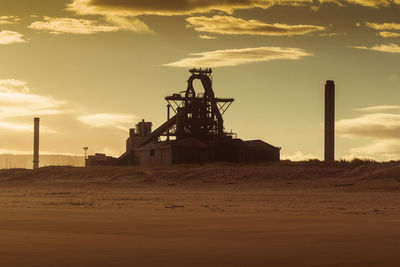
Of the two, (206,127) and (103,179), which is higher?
(206,127)

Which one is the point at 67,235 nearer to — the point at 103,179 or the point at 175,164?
the point at 103,179

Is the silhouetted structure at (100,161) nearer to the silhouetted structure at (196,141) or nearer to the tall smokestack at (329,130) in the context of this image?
the silhouetted structure at (196,141)

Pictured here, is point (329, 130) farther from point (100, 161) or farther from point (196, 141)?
point (100, 161)

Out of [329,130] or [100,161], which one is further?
[100,161]

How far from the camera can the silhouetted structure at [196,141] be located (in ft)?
210

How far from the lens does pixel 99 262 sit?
792 centimetres

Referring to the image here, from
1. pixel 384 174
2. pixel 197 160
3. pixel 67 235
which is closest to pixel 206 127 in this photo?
pixel 197 160

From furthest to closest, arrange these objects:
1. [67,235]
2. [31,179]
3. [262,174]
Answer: [31,179] → [262,174] → [67,235]

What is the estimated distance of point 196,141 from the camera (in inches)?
2547

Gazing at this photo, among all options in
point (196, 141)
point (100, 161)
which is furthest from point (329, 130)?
point (100, 161)

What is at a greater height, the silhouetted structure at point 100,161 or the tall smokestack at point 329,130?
the tall smokestack at point 329,130

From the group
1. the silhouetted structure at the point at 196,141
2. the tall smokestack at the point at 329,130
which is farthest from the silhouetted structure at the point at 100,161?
the tall smokestack at the point at 329,130

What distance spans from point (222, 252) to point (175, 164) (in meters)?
53.4

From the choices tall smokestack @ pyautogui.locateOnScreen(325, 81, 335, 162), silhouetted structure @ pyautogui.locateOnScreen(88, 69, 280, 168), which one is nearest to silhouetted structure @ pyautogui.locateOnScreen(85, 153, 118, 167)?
silhouetted structure @ pyautogui.locateOnScreen(88, 69, 280, 168)
